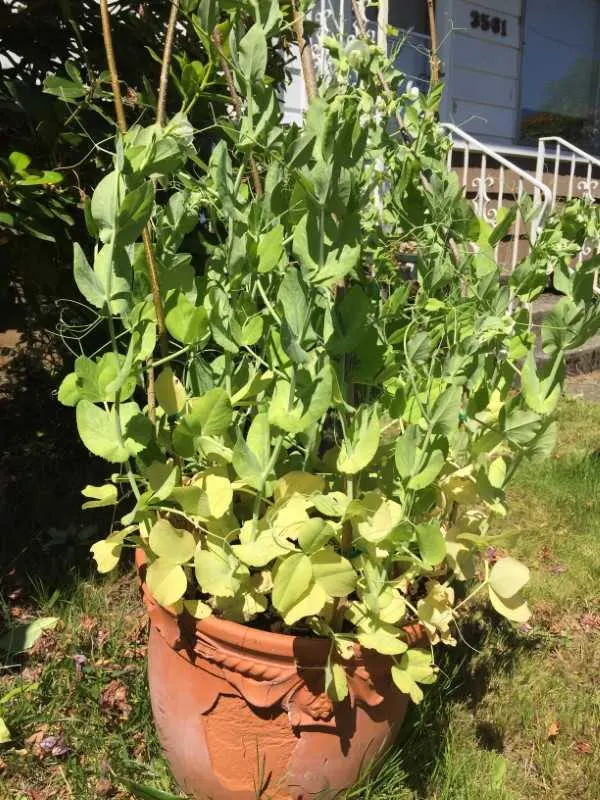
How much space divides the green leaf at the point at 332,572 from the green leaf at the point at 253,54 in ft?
2.12

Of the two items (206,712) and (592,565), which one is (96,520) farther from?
(592,565)

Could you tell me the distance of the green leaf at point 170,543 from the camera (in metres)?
1.07

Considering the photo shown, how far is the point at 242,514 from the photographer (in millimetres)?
1310

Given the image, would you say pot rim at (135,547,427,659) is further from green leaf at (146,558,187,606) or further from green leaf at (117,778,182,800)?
green leaf at (117,778,182,800)

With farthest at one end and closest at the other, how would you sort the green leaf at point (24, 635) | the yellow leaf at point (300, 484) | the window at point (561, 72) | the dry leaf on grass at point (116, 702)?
1. the window at point (561, 72)
2. the green leaf at point (24, 635)
3. the dry leaf on grass at point (116, 702)
4. the yellow leaf at point (300, 484)

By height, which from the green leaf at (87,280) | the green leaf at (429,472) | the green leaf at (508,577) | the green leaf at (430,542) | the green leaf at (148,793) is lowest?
the green leaf at (148,793)

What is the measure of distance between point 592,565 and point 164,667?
1.58m

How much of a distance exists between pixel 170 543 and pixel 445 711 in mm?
891

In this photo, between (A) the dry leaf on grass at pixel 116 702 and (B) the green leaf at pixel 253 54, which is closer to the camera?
(B) the green leaf at pixel 253 54

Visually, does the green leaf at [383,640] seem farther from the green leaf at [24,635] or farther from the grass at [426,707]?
the green leaf at [24,635]

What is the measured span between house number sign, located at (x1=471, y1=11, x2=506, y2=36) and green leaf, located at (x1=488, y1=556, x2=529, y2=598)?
679cm

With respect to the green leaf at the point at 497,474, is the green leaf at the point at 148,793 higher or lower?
lower

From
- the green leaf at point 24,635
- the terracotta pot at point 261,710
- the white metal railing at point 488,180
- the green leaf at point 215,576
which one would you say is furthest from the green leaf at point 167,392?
the white metal railing at point 488,180

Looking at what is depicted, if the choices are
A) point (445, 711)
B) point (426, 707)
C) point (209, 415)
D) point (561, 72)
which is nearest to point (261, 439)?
point (209, 415)
